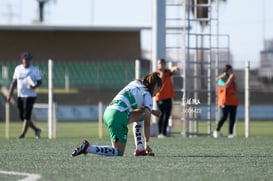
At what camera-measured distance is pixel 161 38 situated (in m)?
24.8

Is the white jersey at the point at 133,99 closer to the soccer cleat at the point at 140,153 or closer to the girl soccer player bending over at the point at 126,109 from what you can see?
the girl soccer player bending over at the point at 126,109

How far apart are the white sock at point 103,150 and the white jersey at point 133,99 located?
0.61 m

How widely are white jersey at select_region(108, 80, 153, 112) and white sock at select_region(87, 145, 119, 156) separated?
0.61 metres

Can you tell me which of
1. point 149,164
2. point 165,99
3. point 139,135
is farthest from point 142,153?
point 165,99

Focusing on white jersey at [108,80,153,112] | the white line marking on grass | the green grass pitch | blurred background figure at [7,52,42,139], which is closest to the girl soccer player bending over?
white jersey at [108,80,153,112]

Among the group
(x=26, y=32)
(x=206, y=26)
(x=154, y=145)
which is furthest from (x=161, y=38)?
(x=26, y=32)

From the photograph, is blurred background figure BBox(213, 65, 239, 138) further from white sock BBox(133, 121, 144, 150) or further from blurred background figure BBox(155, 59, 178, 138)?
white sock BBox(133, 121, 144, 150)

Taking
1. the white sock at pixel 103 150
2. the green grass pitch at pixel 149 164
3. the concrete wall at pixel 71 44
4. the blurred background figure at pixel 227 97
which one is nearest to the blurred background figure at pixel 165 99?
the blurred background figure at pixel 227 97

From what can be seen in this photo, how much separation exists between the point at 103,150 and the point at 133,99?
928mm

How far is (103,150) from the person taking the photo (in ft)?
47.7

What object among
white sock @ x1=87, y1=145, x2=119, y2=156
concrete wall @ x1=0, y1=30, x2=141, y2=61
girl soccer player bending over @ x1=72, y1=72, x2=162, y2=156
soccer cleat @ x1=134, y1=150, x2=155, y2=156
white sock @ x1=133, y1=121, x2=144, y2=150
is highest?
concrete wall @ x1=0, y1=30, x2=141, y2=61

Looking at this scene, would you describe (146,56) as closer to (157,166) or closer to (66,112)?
(66,112)

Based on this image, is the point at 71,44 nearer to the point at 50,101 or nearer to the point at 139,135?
the point at 50,101

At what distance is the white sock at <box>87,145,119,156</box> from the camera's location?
14367mm
